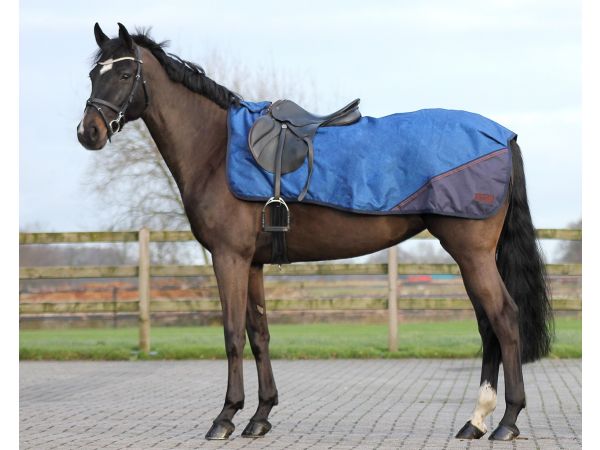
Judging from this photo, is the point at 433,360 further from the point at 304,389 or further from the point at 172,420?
the point at 172,420

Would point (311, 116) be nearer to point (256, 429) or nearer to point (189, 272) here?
point (256, 429)

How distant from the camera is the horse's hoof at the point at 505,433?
6.15m

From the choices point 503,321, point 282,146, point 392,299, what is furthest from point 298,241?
point 392,299

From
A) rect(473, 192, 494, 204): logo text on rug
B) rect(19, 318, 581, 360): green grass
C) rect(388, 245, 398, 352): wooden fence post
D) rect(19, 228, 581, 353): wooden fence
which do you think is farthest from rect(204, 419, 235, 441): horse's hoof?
rect(388, 245, 398, 352): wooden fence post

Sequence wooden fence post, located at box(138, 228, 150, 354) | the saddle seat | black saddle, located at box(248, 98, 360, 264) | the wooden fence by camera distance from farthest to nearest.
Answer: wooden fence post, located at box(138, 228, 150, 354), the wooden fence, the saddle seat, black saddle, located at box(248, 98, 360, 264)

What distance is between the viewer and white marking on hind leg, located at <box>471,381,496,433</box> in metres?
6.30

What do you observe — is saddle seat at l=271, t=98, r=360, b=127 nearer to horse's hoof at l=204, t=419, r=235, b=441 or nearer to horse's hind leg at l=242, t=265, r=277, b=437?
horse's hind leg at l=242, t=265, r=277, b=437

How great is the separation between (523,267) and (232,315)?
6.45 ft

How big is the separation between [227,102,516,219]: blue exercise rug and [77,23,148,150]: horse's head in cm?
Result: 77

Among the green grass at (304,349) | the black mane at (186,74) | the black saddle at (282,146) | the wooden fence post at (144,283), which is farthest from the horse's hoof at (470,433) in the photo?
the wooden fence post at (144,283)

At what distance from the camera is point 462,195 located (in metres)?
6.26

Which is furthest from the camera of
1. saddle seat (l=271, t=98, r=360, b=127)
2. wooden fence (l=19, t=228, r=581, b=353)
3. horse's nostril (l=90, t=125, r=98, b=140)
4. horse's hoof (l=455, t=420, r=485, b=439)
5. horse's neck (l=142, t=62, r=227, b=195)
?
wooden fence (l=19, t=228, r=581, b=353)

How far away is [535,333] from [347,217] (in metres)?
1.49
